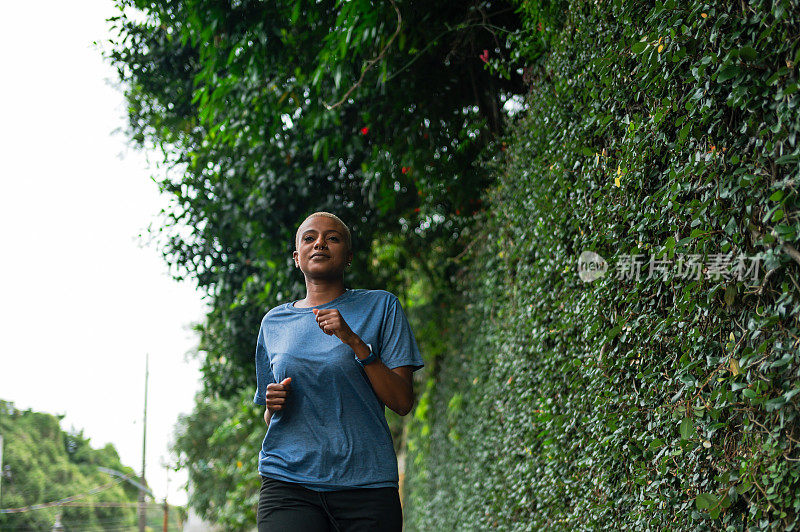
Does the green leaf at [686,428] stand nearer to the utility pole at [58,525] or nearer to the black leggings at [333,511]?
the black leggings at [333,511]

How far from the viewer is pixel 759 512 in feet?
6.70

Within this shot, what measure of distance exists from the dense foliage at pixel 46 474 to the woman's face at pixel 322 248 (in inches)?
1769

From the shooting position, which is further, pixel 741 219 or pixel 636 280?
pixel 636 280

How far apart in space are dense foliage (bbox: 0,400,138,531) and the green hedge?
4325 cm

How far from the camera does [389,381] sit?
2.97m

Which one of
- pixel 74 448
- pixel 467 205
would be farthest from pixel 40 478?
pixel 467 205

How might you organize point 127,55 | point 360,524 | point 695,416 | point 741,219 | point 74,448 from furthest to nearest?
point 74,448 → point 127,55 → point 360,524 → point 695,416 → point 741,219

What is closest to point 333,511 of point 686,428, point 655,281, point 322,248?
point 322,248

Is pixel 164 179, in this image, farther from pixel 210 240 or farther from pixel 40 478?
pixel 40 478

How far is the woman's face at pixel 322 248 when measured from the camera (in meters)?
3.22

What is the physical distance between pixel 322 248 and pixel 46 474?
1869 inches

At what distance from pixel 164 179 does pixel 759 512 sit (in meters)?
9.71

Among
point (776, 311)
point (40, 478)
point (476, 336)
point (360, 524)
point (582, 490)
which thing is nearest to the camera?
point (776, 311)

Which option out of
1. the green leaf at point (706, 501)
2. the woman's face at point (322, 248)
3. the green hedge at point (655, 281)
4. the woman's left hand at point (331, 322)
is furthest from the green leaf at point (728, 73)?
the woman's face at point (322, 248)
